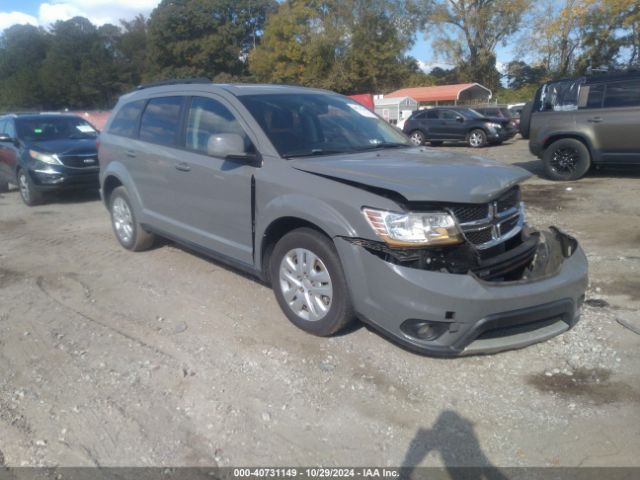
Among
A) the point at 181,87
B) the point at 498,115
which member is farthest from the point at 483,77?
the point at 181,87

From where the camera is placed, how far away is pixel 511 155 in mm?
16375

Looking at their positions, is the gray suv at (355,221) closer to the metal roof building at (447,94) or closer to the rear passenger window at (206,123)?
the rear passenger window at (206,123)

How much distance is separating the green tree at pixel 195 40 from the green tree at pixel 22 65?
1552 cm

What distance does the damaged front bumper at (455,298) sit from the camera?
307cm

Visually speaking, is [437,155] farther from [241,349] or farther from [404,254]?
[241,349]

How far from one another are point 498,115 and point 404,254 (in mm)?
21058

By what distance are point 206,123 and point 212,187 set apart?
0.60 metres

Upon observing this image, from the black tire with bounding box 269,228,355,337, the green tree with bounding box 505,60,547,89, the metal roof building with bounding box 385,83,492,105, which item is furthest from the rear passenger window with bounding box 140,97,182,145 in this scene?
the green tree with bounding box 505,60,547,89

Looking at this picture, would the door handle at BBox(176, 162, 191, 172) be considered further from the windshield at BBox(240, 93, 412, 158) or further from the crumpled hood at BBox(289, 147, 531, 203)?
the crumpled hood at BBox(289, 147, 531, 203)

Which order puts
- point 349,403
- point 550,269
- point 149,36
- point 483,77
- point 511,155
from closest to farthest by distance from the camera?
point 349,403, point 550,269, point 511,155, point 483,77, point 149,36

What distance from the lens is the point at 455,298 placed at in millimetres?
3029

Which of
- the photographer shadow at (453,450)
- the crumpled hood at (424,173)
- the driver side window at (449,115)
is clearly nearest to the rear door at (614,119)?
the crumpled hood at (424,173)

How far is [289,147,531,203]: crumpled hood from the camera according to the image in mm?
3191

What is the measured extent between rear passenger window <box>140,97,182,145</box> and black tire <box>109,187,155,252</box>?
31.7 inches
